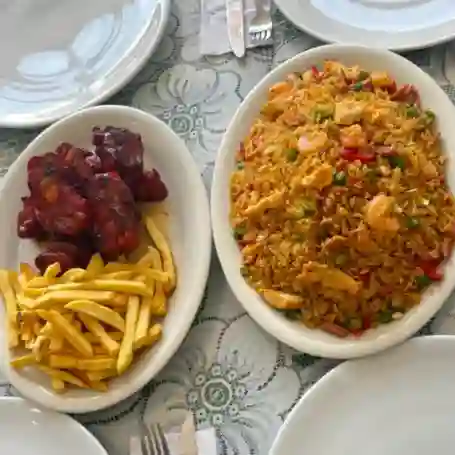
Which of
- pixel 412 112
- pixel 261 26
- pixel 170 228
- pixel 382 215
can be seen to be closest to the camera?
pixel 382 215

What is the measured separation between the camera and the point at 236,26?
53.4 inches

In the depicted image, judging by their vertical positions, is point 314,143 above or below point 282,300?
above

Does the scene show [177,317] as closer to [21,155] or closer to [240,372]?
[240,372]

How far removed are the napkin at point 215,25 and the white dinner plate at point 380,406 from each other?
1.94 feet

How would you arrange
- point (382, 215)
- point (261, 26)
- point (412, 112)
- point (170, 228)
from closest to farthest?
point (382, 215), point (412, 112), point (170, 228), point (261, 26)

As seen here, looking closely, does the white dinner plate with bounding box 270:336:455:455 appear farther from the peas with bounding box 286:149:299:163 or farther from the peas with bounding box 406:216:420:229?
the peas with bounding box 286:149:299:163

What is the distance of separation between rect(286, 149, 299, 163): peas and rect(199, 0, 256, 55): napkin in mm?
330

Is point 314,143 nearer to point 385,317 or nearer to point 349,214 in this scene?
point 349,214

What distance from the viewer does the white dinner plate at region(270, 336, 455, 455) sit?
1.01 meters

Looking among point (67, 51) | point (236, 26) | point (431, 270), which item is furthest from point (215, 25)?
point (431, 270)

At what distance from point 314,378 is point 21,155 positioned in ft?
1.89

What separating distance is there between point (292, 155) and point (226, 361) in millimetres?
289

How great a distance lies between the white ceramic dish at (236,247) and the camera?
104 cm

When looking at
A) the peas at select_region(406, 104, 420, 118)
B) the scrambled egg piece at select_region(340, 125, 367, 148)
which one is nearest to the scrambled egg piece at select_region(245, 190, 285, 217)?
the scrambled egg piece at select_region(340, 125, 367, 148)
